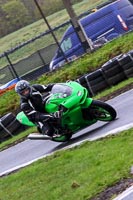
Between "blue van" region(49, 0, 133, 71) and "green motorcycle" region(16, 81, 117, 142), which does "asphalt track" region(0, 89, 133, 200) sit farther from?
"blue van" region(49, 0, 133, 71)

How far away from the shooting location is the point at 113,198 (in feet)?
30.4

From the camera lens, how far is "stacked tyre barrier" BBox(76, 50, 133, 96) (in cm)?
1995

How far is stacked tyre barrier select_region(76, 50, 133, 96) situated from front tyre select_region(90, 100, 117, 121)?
18.5ft

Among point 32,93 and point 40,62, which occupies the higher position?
point 32,93

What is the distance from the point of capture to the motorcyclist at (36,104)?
1470 cm

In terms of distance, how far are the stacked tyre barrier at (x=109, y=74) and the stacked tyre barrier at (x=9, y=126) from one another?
7.42 ft

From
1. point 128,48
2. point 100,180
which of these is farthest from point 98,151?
point 128,48

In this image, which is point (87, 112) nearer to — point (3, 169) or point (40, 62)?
point (3, 169)

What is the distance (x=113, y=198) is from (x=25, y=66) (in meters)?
22.5

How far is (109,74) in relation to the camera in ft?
66.8

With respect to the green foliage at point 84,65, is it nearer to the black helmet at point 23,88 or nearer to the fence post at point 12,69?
the fence post at point 12,69

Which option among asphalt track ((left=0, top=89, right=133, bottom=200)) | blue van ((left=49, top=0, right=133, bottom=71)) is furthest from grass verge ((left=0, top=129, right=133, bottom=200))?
blue van ((left=49, top=0, right=133, bottom=71))

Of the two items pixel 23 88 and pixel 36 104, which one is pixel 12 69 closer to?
pixel 36 104

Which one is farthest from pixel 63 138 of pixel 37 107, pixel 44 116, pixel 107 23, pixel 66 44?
pixel 107 23
